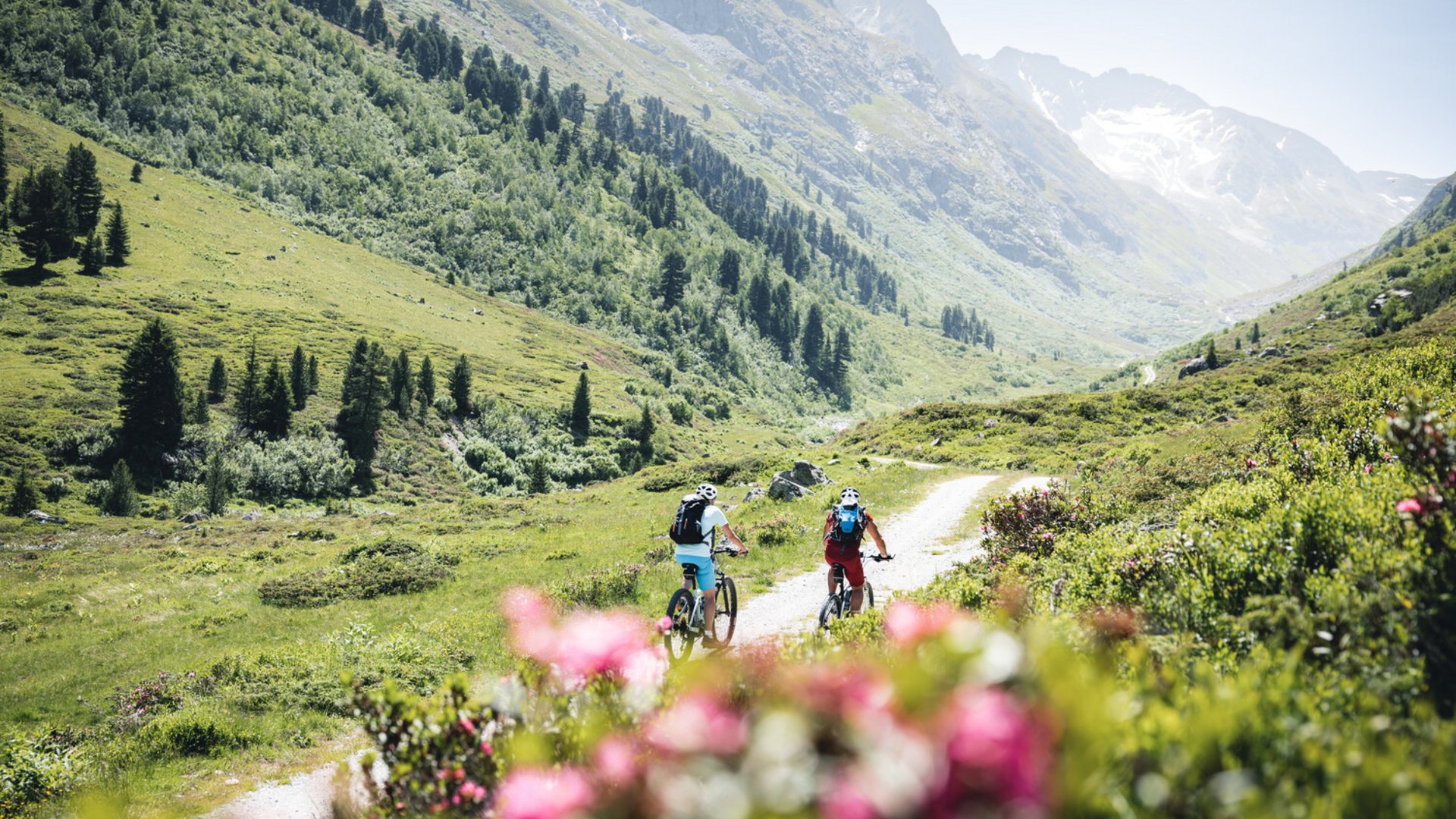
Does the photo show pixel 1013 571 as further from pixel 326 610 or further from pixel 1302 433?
pixel 326 610

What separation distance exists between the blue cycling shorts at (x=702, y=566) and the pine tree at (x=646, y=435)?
2338 inches

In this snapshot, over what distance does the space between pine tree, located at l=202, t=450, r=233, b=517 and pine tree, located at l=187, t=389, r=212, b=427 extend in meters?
5.63

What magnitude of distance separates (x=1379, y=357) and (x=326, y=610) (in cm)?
2957

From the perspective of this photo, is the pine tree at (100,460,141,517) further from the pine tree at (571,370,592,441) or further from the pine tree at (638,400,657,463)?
the pine tree at (638,400,657,463)

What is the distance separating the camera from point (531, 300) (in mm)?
113562

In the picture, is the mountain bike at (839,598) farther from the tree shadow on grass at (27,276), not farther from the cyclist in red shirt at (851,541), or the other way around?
the tree shadow on grass at (27,276)

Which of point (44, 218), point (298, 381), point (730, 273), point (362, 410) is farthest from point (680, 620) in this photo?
point (730, 273)

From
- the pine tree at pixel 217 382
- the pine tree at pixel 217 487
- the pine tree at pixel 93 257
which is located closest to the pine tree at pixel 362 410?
→ the pine tree at pixel 217 382

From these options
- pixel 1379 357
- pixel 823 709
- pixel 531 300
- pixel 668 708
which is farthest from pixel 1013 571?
pixel 531 300

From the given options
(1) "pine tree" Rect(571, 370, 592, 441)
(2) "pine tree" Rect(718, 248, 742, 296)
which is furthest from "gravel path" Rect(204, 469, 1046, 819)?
(2) "pine tree" Rect(718, 248, 742, 296)

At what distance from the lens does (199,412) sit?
1924 inches

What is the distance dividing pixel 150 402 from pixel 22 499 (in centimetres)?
1072

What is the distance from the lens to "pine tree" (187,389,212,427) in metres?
48.2

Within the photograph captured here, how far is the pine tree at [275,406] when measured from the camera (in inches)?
2018
